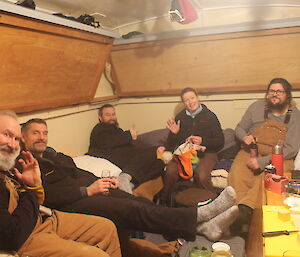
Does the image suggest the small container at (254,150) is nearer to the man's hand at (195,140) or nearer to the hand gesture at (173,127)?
the man's hand at (195,140)

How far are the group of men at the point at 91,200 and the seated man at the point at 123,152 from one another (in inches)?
0.5

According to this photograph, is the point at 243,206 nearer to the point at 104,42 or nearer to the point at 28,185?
the point at 28,185

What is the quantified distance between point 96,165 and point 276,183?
1.45 m

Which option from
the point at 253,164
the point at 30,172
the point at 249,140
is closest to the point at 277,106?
the point at 249,140

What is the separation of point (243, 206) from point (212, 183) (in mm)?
635

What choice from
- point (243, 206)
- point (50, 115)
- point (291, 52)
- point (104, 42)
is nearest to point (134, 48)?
point (104, 42)

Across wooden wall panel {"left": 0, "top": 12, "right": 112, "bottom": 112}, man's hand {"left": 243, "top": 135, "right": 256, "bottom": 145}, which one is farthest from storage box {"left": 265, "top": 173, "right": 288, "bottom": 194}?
wooden wall panel {"left": 0, "top": 12, "right": 112, "bottom": 112}

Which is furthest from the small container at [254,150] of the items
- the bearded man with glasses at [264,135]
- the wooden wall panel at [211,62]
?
the wooden wall panel at [211,62]

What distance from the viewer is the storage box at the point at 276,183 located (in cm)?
172

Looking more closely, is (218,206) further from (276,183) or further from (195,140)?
(195,140)

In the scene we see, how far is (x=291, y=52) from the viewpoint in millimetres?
2963

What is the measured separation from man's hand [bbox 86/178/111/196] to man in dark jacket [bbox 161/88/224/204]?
30.9 inches

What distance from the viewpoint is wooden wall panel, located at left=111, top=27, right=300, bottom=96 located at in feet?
9.80

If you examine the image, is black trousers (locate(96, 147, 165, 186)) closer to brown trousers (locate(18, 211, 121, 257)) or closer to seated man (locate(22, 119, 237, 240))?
seated man (locate(22, 119, 237, 240))
